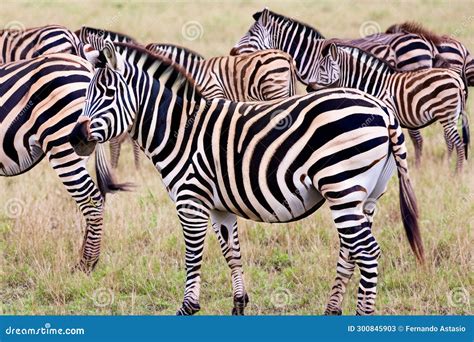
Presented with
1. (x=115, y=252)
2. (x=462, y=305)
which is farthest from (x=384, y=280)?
(x=115, y=252)

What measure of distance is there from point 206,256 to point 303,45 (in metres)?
4.80

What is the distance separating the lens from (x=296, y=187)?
21.1ft

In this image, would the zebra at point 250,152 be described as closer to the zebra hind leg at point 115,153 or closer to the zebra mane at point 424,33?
the zebra hind leg at point 115,153

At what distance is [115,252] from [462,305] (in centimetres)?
341

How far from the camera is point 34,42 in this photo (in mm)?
11727

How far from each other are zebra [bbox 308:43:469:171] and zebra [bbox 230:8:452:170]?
38.0 inches

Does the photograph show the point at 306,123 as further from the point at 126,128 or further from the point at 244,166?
the point at 126,128

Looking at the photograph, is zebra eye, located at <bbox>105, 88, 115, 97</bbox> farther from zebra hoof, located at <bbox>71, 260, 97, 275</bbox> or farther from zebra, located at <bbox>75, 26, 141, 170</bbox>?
zebra, located at <bbox>75, 26, 141, 170</bbox>

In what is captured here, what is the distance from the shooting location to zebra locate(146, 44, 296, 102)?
10773 mm

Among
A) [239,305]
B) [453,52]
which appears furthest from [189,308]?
[453,52]

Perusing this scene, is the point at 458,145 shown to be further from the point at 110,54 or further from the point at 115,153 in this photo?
the point at 110,54

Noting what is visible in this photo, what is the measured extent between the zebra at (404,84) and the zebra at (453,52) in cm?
174

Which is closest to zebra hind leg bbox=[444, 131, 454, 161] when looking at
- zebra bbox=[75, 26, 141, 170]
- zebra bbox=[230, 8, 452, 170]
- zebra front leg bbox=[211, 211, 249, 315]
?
zebra bbox=[230, 8, 452, 170]

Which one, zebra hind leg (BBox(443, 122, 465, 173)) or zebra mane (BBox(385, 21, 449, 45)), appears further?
zebra mane (BBox(385, 21, 449, 45))
